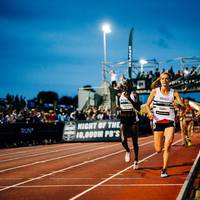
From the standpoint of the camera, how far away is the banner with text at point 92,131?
23.2 metres

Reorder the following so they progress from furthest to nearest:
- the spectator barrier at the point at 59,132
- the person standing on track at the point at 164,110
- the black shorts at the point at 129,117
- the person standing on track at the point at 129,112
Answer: the spectator barrier at the point at 59,132 → the black shorts at the point at 129,117 → the person standing on track at the point at 129,112 → the person standing on track at the point at 164,110

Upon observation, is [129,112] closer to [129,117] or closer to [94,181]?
Result: [129,117]

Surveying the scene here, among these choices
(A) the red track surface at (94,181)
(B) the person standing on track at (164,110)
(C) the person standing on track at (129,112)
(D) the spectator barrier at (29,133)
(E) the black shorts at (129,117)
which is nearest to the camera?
(A) the red track surface at (94,181)

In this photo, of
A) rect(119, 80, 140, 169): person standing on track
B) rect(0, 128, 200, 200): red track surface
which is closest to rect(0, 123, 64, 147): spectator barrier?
rect(0, 128, 200, 200): red track surface

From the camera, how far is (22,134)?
2303 centimetres

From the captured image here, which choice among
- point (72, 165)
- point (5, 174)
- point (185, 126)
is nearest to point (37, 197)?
point (5, 174)

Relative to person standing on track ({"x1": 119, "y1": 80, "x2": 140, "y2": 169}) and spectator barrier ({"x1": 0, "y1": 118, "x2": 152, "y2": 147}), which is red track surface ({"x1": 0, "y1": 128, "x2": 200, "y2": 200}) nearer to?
person standing on track ({"x1": 119, "y1": 80, "x2": 140, "y2": 169})

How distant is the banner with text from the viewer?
76.2 ft

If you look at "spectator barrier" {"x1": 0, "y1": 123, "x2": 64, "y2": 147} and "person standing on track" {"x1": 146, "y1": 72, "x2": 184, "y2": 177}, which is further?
"spectator barrier" {"x1": 0, "y1": 123, "x2": 64, "y2": 147}

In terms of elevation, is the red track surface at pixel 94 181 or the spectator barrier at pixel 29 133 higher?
the spectator barrier at pixel 29 133

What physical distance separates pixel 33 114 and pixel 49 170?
629 inches

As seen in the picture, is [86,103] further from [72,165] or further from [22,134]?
[72,165]

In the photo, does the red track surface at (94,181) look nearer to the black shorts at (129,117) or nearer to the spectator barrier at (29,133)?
the black shorts at (129,117)

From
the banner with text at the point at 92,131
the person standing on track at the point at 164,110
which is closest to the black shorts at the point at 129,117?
the person standing on track at the point at 164,110
